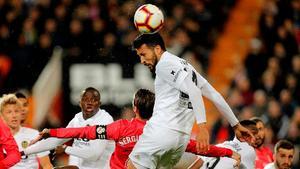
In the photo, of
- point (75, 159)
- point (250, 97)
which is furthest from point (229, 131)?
point (75, 159)

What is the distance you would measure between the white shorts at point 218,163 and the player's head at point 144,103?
1.09m

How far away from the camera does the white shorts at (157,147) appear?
8266 millimetres

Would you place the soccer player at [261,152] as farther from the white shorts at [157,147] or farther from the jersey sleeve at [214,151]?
the white shorts at [157,147]

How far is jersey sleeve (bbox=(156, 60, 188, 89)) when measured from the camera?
8.06m

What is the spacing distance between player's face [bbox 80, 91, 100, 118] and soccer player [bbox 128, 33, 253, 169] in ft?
5.02

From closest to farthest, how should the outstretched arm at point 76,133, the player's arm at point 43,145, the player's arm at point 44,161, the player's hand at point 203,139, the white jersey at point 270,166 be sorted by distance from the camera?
the player's hand at point 203,139 < the outstretched arm at point 76,133 < the player's arm at point 43,145 < the player's arm at point 44,161 < the white jersey at point 270,166

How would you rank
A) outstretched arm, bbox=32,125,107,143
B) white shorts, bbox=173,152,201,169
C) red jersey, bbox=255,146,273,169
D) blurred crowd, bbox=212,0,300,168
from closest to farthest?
1. outstretched arm, bbox=32,125,107,143
2. white shorts, bbox=173,152,201,169
3. red jersey, bbox=255,146,273,169
4. blurred crowd, bbox=212,0,300,168

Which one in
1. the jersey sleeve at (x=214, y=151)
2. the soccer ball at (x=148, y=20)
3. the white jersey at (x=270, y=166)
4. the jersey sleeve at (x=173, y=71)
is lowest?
the white jersey at (x=270, y=166)

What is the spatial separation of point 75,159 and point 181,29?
7.22 metres

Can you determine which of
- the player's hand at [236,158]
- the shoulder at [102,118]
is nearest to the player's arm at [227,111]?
the player's hand at [236,158]

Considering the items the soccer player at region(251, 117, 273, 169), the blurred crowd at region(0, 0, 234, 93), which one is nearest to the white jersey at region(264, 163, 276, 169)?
the soccer player at region(251, 117, 273, 169)

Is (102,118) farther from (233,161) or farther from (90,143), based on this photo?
(233,161)

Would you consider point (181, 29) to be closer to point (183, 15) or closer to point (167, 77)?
point (183, 15)

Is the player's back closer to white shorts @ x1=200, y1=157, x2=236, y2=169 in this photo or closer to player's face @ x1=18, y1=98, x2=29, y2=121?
white shorts @ x1=200, y1=157, x2=236, y2=169
